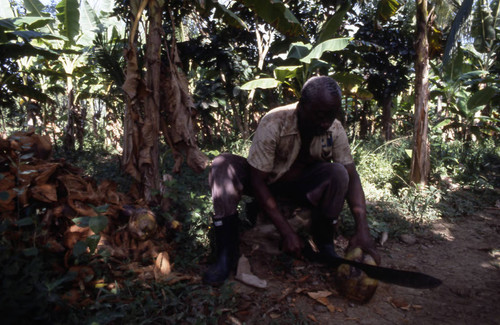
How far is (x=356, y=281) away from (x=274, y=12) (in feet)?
13.3

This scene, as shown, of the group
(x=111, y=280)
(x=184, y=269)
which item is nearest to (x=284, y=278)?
(x=184, y=269)

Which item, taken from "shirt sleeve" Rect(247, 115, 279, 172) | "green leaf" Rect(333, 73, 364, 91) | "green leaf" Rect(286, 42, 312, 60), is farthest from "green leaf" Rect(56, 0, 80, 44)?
"shirt sleeve" Rect(247, 115, 279, 172)

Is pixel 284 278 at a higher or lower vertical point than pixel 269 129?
lower

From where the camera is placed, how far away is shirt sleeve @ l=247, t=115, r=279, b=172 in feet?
7.19

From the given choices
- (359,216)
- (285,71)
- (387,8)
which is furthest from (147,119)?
(387,8)

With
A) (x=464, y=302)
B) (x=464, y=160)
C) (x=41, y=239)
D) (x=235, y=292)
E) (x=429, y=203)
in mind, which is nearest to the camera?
(x=41, y=239)

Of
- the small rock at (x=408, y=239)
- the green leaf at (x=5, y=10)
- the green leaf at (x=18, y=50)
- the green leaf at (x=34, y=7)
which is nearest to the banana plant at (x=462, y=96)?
the small rock at (x=408, y=239)

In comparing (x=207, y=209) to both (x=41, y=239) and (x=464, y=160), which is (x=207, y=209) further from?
(x=464, y=160)

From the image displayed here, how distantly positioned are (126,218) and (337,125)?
1728mm

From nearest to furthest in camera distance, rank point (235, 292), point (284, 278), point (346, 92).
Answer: point (235, 292) < point (284, 278) < point (346, 92)

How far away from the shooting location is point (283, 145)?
2.31 meters

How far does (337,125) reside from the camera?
7.98 ft

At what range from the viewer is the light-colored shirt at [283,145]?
7.23 feet

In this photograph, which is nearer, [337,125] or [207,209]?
[337,125]
